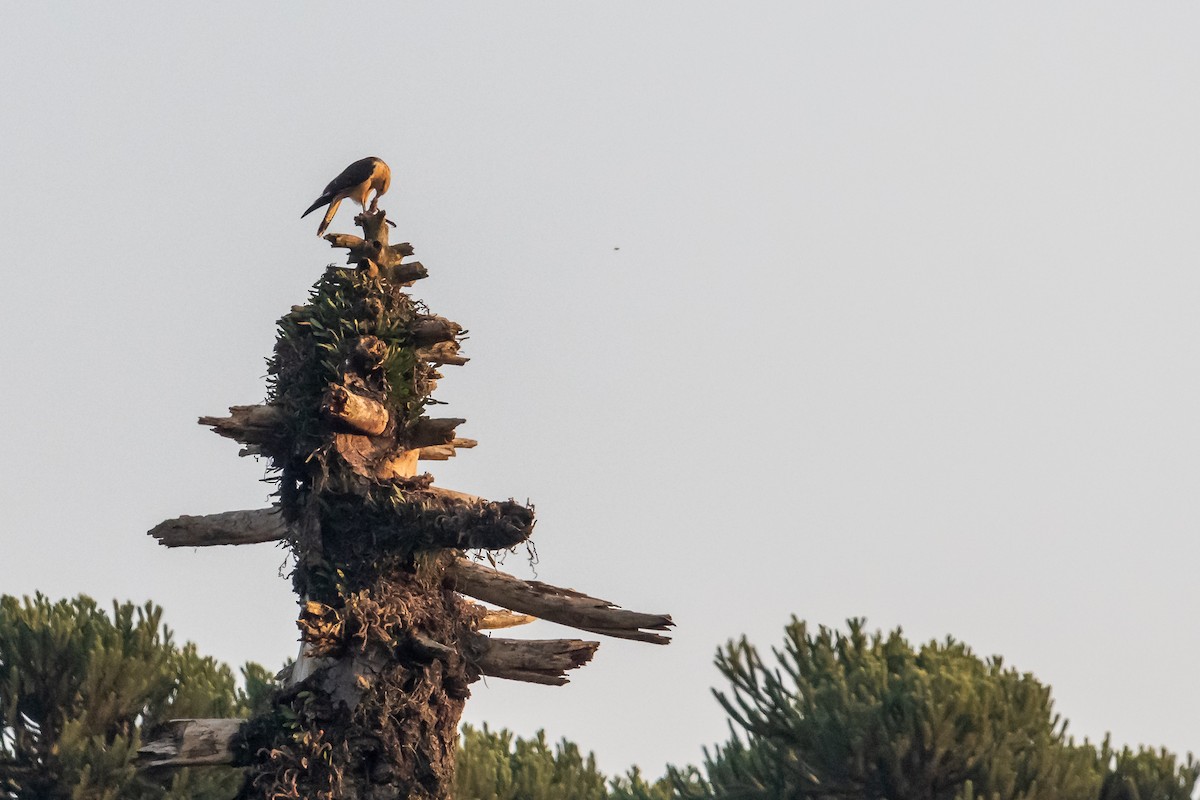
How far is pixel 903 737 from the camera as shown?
14.0m

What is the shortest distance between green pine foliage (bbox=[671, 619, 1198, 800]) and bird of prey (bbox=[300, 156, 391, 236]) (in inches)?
248

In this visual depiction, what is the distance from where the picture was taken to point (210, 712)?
20.0 meters

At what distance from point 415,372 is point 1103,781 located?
25.4 feet

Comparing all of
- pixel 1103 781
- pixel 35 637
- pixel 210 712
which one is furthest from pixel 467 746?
pixel 1103 781

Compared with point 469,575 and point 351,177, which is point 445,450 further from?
point 351,177

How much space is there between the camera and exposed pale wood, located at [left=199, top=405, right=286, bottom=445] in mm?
14078

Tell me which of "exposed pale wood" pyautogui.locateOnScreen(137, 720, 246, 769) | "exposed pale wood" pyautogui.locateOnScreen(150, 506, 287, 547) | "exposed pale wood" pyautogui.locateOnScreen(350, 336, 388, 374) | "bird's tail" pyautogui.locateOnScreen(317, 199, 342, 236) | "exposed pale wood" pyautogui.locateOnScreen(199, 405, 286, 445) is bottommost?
"exposed pale wood" pyautogui.locateOnScreen(137, 720, 246, 769)

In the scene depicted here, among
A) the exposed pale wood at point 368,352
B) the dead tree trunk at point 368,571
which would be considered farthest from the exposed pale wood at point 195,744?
the exposed pale wood at point 368,352

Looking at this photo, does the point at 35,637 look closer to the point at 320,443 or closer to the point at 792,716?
the point at 320,443

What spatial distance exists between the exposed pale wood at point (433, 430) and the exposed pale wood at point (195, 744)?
309cm

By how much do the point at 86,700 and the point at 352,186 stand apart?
6.83 metres

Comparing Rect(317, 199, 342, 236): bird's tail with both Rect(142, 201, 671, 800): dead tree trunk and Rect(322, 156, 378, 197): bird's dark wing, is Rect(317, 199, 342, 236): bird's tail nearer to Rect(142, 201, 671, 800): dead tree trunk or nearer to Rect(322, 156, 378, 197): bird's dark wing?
Rect(322, 156, 378, 197): bird's dark wing

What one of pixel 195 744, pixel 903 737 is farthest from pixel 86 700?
pixel 903 737

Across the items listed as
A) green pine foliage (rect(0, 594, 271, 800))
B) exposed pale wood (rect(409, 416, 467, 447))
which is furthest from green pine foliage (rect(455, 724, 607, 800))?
exposed pale wood (rect(409, 416, 467, 447))
